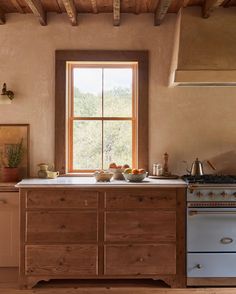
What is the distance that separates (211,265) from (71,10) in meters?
2.72

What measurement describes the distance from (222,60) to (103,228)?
1.93 m

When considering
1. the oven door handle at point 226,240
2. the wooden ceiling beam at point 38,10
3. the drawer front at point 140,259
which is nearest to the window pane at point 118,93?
the wooden ceiling beam at point 38,10

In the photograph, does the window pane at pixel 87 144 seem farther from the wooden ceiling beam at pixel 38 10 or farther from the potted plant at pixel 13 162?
the wooden ceiling beam at pixel 38 10

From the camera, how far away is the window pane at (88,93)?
406cm

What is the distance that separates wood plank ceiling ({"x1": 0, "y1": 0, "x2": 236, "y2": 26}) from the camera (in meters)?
3.57

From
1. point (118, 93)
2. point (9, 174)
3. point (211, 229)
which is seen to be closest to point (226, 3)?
point (118, 93)

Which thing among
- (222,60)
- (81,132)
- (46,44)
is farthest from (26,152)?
(222,60)

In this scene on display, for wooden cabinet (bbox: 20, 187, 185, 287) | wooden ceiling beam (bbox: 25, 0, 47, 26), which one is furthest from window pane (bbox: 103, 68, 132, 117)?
wooden cabinet (bbox: 20, 187, 185, 287)

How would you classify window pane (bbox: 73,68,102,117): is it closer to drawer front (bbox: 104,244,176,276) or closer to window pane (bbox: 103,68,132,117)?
window pane (bbox: 103,68,132,117)

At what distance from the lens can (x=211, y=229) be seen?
3.35 meters

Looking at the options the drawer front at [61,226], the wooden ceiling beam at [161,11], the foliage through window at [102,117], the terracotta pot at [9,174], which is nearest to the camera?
the drawer front at [61,226]

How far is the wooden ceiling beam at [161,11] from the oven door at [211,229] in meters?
1.90

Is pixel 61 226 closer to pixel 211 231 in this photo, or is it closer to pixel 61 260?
pixel 61 260

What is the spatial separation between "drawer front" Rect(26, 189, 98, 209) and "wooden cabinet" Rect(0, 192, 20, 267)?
0.41m
